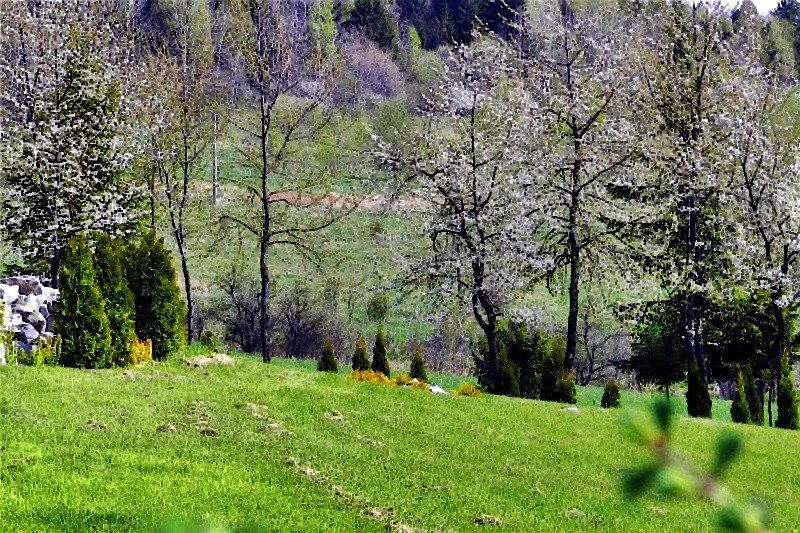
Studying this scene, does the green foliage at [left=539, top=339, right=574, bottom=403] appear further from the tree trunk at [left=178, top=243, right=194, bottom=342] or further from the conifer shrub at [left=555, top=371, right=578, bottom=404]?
the tree trunk at [left=178, top=243, right=194, bottom=342]

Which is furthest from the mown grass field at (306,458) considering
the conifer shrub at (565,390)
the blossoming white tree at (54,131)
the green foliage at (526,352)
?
the blossoming white tree at (54,131)

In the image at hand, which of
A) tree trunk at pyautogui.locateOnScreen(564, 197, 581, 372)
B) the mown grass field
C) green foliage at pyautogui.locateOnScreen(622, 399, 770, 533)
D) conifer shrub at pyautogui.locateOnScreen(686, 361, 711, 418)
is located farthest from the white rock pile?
green foliage at pyautogui.locateOnScreen(622, 399, 770, 533)

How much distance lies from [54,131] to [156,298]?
761 centimetres

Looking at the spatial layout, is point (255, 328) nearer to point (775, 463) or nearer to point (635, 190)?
point (635, 190)

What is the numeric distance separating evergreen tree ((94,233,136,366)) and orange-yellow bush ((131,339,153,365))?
0.32ft

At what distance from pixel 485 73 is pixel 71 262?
12.0 meters

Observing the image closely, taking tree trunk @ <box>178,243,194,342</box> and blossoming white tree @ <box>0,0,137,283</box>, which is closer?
blossoming white tree @ <box>0,0,137,283</box>

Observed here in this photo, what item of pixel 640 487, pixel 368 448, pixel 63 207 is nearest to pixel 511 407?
pixel 368 448

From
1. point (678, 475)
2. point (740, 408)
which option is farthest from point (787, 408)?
point (678, 475)

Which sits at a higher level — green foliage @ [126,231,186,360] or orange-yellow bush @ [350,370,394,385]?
green foliage @ [126,231,186,360]

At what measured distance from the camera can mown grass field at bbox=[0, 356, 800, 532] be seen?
6812 mm

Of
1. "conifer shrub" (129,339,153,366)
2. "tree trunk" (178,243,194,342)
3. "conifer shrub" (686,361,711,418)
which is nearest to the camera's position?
"conifer shrub" (129,339,153,366)

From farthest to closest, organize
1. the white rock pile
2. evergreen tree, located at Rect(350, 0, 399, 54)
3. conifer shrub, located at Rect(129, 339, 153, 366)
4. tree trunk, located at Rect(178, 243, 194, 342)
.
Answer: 1. evergreen tree, located at Rect(350, 0, 399, 54)
2. tree trunk, located at Rect(178, 243, 194, 342)
3. conifer shrub, located at Rect(129, 339, 153, 366)
4. the white rock pile

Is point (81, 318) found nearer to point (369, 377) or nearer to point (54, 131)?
point (369, 377)
